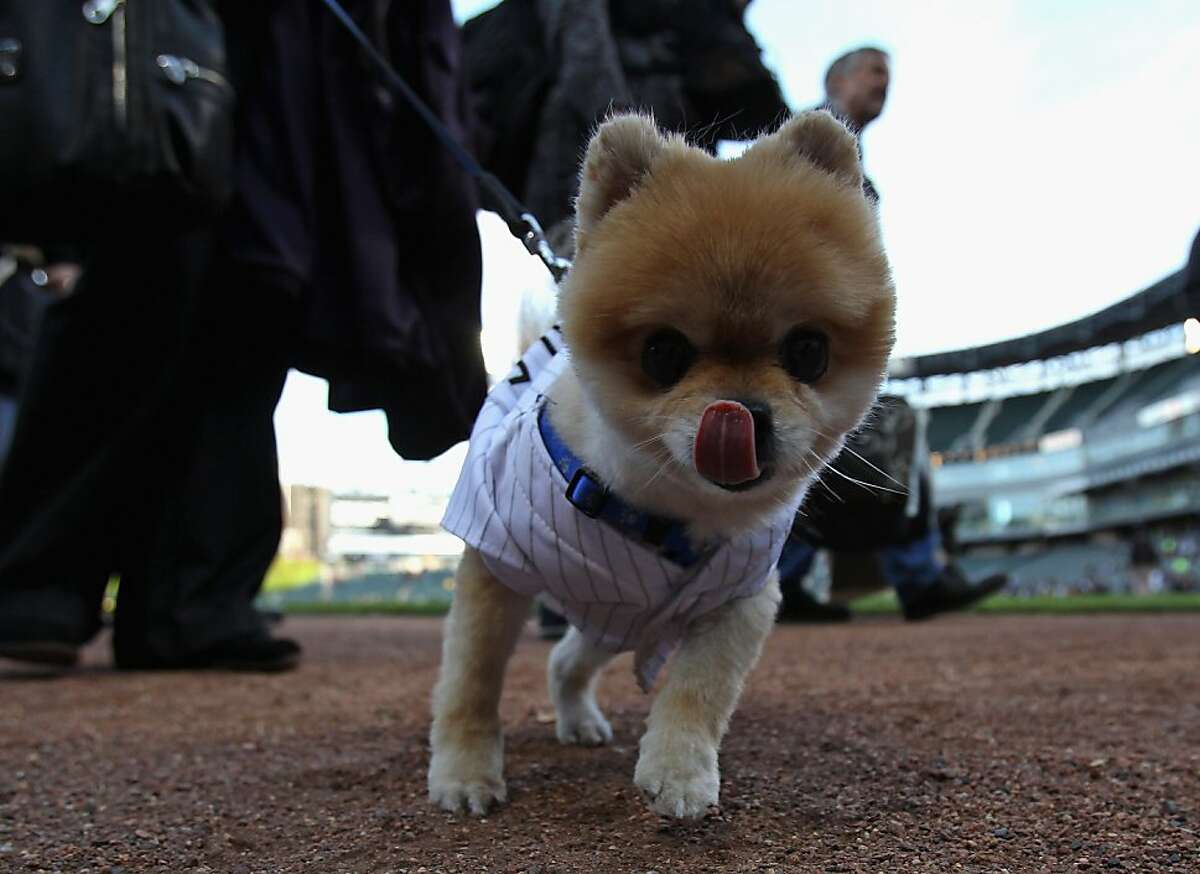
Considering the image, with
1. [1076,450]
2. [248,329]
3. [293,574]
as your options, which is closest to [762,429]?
[248,329]

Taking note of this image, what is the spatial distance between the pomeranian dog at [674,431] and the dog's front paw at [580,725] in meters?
0.34

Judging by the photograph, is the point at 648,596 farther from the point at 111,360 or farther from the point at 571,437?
the point at 111,360

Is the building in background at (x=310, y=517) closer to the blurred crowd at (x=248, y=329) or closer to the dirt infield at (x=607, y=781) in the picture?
the blurred crowd at (x=248, y=329)

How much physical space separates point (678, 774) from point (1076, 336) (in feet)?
118

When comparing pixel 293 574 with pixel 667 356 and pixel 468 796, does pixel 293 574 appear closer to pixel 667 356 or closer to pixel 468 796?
pixel 468 796

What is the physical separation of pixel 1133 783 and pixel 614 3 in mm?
3813

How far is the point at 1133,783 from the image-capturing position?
1645 mm

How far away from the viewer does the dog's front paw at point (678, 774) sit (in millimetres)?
1331

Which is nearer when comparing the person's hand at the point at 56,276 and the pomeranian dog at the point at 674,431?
the pomeranian dog at the point at 674,431

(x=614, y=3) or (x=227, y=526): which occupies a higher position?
(x=614, y=3)

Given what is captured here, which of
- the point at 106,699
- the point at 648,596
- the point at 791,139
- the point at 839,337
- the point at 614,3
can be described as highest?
the point at 614,3

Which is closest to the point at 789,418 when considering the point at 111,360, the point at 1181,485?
the point at 111,360

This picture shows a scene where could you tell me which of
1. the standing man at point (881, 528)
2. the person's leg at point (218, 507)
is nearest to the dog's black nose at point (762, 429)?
the standing man at point (881, 528)

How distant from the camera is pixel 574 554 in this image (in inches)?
58.9
